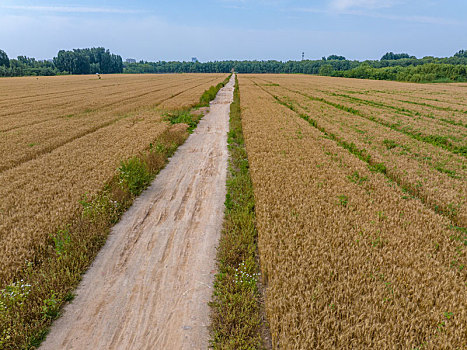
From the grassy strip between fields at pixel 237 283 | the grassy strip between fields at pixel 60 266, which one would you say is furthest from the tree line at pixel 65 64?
the grassy strip between fields at pixel 237 283

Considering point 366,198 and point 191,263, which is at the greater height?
point 366,198

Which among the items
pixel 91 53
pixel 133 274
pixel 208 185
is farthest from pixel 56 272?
pixel 91 53

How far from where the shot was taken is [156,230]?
7.05 m

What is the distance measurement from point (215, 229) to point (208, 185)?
10.3 feet

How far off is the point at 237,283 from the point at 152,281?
1.75 meters

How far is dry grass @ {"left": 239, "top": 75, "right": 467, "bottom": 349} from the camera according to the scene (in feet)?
12.2

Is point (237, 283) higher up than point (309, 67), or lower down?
lower down

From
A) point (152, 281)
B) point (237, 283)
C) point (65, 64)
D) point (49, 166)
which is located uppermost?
point (65, 64)

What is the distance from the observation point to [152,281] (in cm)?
523

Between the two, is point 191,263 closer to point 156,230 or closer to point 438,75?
Answer: point 156,230

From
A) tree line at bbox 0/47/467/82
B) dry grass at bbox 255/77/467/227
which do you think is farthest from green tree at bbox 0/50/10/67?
dry grass at bbox 255/77/467/227

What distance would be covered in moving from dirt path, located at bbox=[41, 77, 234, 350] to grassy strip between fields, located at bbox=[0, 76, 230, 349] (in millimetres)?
219

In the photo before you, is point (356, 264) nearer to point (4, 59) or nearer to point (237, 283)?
point (237, 283)

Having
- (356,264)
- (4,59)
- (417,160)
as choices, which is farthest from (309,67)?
(356,264)
